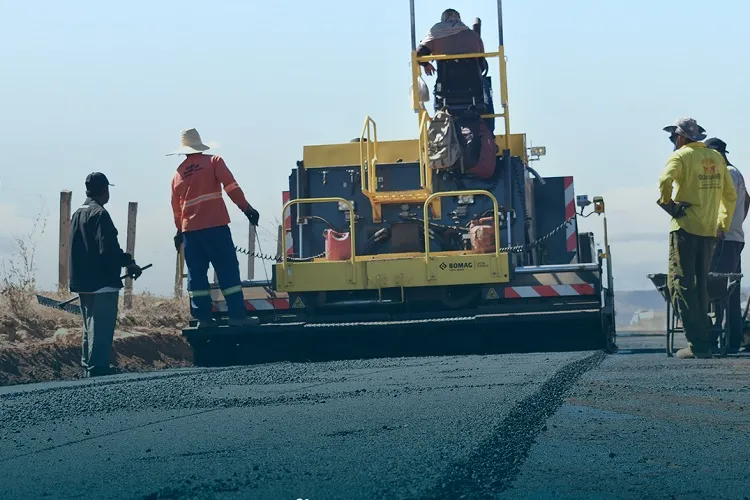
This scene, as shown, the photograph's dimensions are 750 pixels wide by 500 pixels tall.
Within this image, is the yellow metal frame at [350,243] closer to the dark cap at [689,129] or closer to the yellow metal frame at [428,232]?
the yellow metal frame at [428,232]

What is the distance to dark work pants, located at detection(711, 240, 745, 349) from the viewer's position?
423 inches

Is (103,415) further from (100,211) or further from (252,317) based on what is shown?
(252,317)

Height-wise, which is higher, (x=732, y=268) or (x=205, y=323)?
(x=732, y=268)

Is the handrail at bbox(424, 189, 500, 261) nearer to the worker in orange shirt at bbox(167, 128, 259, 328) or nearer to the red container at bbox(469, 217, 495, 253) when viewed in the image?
the red container at bbox(469, 217, 495, 253)

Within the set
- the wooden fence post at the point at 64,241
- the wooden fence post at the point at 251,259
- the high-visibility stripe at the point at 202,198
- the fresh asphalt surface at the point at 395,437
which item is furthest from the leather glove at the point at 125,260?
the wooden fence post at the point at 251,259

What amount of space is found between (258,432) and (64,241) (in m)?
11.6

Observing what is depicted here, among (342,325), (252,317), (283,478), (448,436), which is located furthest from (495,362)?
(283,478)

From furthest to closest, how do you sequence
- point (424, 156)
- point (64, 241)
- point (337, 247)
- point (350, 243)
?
point (64, 241)
point (424, 156)
point (337, 247)
point (350, 243)

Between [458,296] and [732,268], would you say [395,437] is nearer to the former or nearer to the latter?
[458,296]

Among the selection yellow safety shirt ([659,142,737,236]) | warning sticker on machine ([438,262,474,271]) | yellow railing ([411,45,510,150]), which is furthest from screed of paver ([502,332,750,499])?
yellow railing ([411,45,510,150])

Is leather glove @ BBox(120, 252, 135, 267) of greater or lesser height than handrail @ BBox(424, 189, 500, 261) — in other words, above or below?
below

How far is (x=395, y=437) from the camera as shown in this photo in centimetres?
476

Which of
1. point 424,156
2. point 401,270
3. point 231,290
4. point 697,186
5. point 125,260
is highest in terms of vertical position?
point 424,156

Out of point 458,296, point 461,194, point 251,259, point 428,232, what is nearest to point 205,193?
point 428,232
